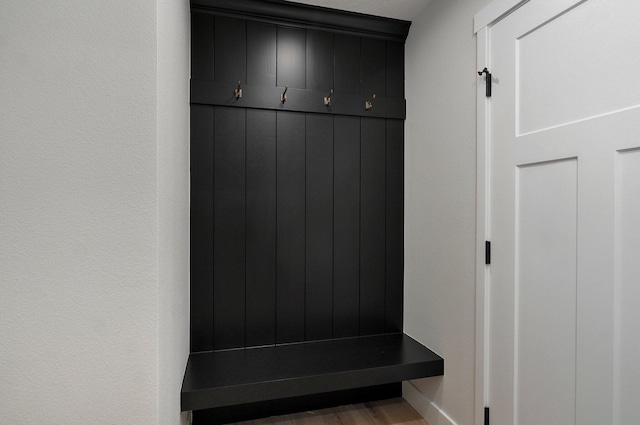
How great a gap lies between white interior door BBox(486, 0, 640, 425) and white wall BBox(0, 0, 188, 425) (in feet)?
4.51

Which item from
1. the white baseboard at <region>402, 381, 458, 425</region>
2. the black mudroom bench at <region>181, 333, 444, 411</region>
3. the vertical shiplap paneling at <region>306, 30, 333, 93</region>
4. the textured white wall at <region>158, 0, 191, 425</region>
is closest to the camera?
the textured white wall at <region>158, 0, 191, 425</region>

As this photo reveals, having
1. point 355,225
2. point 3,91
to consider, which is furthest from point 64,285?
point 355,225

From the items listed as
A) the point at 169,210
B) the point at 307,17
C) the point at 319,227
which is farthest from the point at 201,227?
the point at 307,17

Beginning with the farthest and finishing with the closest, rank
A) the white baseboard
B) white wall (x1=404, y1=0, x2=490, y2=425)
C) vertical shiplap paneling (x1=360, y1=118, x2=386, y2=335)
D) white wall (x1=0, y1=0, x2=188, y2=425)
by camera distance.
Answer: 1. vertical shiplap paneling (x1=360, y1=118, x2=386, y2=335)
2. the white baseboard
3. white wall (x1=404, y1=0, x2=490, y2=425)
4. white wall (x1=0, y1=0, x2=188, y2=425)

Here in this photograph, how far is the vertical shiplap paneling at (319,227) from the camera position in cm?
227

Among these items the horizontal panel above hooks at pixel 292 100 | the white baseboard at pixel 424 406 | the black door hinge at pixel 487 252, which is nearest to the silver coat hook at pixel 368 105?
the horizontal panel above hooks at pixel 292 100

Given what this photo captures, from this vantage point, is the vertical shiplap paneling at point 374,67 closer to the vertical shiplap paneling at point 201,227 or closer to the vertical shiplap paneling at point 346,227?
the vertical shiplap paneling at point 346,227

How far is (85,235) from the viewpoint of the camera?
1.03 metres

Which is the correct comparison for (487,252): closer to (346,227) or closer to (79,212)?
(346,227)

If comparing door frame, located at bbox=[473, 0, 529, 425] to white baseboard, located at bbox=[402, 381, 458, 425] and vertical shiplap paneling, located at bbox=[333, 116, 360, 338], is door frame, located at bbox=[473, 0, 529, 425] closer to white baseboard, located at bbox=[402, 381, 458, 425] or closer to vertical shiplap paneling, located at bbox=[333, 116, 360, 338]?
white baseboard, located at bbox=[402, 381, 458, 425]

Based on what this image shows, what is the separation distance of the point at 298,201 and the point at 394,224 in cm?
66

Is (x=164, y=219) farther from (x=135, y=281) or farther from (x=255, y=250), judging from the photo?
(x=255, y=250)

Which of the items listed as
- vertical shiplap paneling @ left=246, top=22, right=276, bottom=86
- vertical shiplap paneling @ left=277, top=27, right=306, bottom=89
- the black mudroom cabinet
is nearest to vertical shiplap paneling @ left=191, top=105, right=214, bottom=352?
the black mudroom cabinet

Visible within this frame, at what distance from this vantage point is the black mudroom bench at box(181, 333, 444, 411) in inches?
67.1
